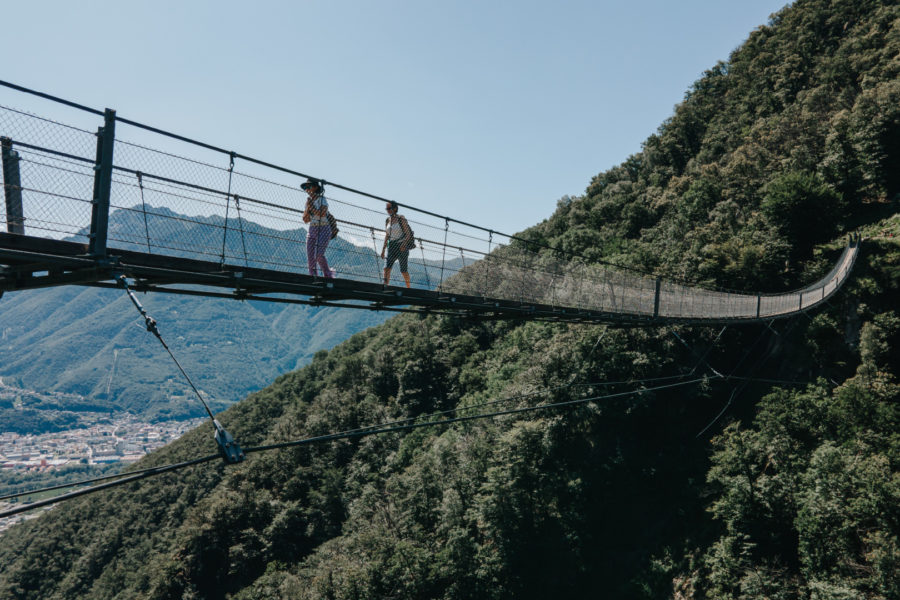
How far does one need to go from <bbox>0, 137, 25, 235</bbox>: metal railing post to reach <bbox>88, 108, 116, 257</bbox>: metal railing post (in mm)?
491

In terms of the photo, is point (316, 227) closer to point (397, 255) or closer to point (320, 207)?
point (320, 207)

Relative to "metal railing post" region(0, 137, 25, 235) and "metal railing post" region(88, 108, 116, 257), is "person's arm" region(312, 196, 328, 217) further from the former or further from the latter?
"metal railing post" region(0, 137, 25, 235)

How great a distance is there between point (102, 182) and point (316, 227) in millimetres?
2624

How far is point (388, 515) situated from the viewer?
30328 mm

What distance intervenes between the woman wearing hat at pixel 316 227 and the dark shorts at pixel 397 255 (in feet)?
3.86

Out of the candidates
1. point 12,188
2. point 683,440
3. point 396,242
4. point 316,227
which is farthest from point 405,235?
point 683,440

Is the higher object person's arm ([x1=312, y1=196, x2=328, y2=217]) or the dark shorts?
person's arm ([x1=312, y1=196, x2=328, y2=217])

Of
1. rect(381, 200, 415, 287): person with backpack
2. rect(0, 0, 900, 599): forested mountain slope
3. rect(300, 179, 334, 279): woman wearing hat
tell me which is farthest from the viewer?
rect(0, 0, 900, 599): forested mountain slope

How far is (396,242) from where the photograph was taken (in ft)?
26.1

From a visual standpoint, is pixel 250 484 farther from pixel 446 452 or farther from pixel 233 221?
pixel 233 221

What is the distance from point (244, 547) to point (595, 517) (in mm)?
30285

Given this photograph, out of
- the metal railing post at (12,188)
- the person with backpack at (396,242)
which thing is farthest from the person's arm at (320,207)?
the metal railing post at (12,188)

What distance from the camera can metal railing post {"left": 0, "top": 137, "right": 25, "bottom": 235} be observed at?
13.2ft

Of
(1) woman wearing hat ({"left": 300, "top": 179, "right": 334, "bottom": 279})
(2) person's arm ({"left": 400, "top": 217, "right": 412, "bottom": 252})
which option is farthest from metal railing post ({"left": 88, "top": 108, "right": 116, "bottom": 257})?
(2) person's arm ({"left": 400, "top": 217, "right": 412, "bottom": 252})
